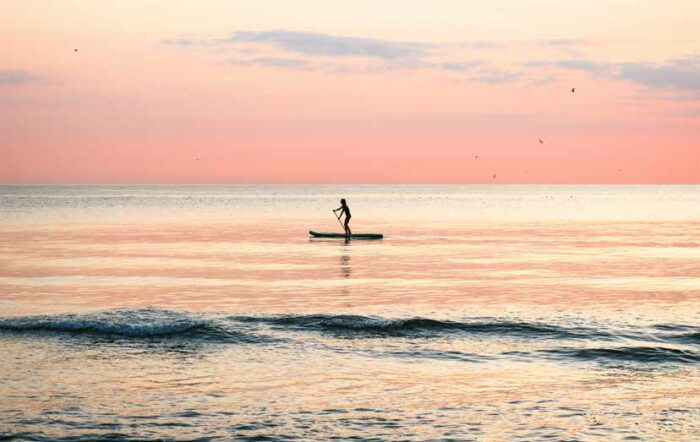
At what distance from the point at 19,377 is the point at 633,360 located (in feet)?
42.7

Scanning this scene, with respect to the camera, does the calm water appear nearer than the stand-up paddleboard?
Yes

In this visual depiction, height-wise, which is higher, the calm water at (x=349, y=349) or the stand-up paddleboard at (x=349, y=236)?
the stand-up paddleboard at (x=349, y=236)

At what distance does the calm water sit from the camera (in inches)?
512

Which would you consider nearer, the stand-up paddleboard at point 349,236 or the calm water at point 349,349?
the calm water at point 349,349

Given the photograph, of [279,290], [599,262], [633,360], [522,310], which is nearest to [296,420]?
[633,360]

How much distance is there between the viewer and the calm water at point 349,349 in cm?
1302

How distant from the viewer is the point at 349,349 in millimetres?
18812

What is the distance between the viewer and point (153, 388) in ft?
49.0

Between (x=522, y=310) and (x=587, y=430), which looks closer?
(x=587, y=430)

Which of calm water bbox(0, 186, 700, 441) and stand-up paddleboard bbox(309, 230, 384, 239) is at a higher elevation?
stand-up paddleboard bbox(309, 230, 384, 239)

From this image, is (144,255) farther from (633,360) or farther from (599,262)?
(633,360)

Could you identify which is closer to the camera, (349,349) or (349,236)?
(349,349)

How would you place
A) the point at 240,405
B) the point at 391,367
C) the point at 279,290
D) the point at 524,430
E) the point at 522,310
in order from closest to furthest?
the point at 524,430 → the point at 240,405 → the point at 391,367 → the point at 522,310 → the point at 279,290

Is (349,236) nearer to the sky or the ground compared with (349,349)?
nearer to the sky
